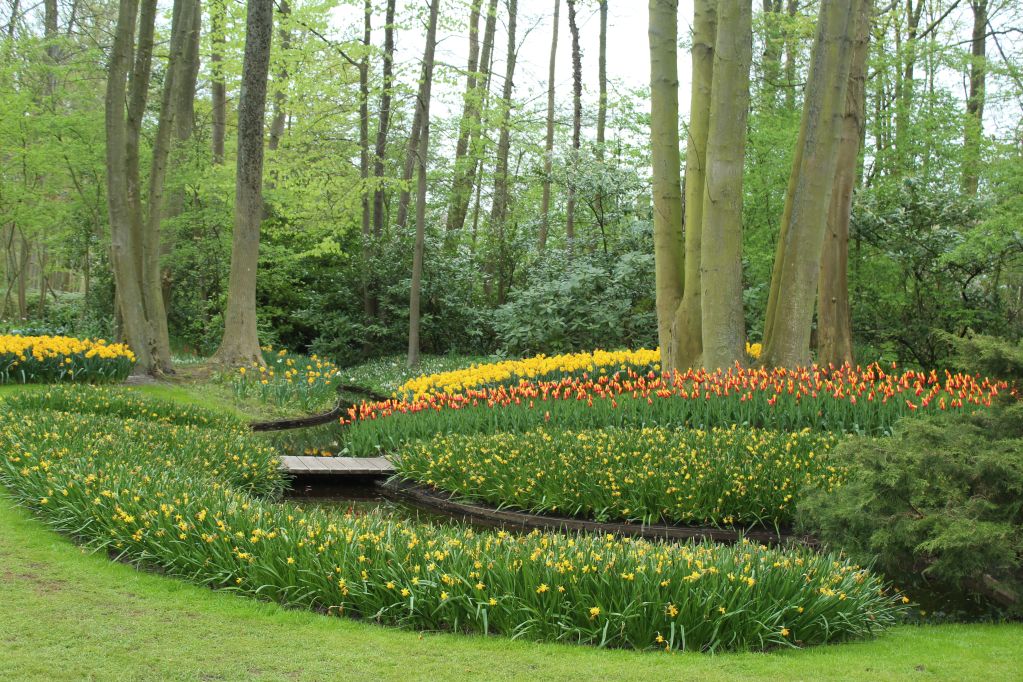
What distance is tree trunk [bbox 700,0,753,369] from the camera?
975 cm

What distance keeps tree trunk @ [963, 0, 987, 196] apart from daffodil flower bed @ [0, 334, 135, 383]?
44.6ft

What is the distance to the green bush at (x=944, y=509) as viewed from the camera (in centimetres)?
472

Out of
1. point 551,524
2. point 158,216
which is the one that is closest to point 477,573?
point 551,524

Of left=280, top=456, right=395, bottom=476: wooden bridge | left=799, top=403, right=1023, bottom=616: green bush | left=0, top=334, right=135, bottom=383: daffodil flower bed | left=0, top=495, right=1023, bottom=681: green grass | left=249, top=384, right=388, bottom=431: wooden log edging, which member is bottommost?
left=0, top=495, right=1023, bottom=681: green grass

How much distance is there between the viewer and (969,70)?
21234 millimetres

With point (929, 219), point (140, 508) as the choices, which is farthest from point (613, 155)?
point (140, 508)

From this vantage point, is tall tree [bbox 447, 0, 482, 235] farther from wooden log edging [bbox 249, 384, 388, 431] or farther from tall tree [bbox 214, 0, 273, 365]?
wooden log edging [bbox 249, 384, 388, 431]

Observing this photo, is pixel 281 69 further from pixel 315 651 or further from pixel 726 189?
pixel 315 651

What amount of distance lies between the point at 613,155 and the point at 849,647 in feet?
54.7

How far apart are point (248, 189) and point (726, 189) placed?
24.5 feet

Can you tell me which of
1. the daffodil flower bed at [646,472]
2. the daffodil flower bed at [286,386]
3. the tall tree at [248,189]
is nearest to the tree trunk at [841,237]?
the daffodil flower bed at [646,472]

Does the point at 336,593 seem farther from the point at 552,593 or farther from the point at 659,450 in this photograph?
the point at 659,450

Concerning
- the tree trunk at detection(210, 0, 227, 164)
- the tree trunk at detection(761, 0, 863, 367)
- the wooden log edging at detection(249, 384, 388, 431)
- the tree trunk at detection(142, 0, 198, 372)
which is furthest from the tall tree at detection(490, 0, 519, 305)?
the tree trunk at detection(761, 0, 863, 367)

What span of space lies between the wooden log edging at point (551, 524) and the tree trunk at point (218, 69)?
39.1 feet
